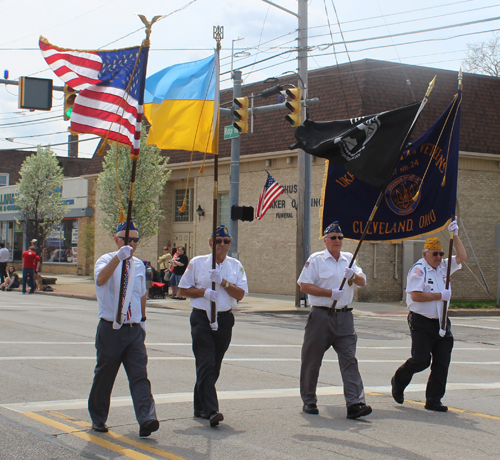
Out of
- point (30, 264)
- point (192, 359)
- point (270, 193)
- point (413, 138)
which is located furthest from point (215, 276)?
point (30, 264)

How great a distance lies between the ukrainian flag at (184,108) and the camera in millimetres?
7488

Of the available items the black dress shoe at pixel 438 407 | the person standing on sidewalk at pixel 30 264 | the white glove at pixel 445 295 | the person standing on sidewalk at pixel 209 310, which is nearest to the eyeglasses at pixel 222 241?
the person standing on sidewalk at pixel 209 310

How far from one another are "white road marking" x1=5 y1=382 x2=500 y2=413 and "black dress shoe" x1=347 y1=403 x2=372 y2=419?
1.12 meters

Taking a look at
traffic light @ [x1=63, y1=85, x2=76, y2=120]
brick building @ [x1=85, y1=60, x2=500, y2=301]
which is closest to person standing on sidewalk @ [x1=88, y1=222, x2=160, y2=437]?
traffic light @ [x1=63, y1=85, x2=76, y2=120]

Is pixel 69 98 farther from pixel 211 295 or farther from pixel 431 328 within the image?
pixel 431 328

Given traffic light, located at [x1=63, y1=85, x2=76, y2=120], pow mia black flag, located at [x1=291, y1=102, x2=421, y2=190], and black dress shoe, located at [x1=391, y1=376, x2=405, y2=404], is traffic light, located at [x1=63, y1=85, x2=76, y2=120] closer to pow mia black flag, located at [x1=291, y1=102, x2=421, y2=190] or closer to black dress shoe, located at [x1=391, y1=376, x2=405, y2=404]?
pow mia black flag, located at [x1=291, y1=102, x2=421, y2=190]

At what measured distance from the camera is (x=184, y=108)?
7.67 m

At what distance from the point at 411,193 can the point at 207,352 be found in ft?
10.4

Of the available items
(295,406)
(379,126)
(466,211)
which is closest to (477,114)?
(466,211)

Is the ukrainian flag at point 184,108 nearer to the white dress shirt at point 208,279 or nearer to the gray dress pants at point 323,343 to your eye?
the white dress shirt at point 208,279

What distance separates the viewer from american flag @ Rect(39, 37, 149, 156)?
729cm

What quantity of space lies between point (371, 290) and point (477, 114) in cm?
742

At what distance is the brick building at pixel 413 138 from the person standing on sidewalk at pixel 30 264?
8024 mm

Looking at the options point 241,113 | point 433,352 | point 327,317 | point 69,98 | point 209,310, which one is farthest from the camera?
point 241,113
